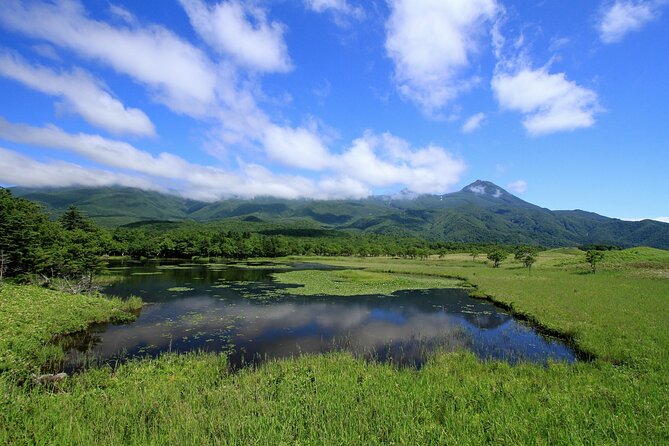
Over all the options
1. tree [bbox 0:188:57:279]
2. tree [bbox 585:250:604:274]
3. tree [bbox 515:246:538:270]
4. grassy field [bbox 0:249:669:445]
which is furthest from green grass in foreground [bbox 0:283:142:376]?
tree [bbox 515:246:538:270]

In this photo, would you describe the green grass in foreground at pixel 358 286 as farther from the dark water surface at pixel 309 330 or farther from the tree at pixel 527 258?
the tree at pixel 527 258

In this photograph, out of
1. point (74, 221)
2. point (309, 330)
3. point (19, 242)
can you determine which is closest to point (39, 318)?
point (19, 242)

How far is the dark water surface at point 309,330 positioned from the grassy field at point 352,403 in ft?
A: 12.0

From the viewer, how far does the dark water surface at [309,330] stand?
22578mm

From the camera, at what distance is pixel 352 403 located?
1251 centimetres

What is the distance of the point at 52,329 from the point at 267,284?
116ft

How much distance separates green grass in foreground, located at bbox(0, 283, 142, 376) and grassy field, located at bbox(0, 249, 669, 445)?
5.52 feet

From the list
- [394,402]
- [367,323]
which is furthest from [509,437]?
[367,323]

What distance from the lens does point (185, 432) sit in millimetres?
10094

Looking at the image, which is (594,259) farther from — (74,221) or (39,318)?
(74,221)

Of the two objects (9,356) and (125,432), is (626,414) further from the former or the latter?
(9,356)

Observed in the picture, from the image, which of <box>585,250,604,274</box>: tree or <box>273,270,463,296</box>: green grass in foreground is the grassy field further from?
<box>585,250,604,274</box>: tree

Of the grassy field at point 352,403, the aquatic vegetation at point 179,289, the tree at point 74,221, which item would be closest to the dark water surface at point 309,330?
the aquatic vegetation at point 179,289

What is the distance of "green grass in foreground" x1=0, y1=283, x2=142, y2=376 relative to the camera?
18875 mm
